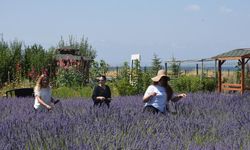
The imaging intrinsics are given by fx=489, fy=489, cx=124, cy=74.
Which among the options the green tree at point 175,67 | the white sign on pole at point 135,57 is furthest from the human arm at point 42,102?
the green tree at point 175,67

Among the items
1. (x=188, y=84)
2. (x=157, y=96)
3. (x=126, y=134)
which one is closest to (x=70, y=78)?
(x=188, y=84)

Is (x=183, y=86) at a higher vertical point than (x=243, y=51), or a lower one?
lower

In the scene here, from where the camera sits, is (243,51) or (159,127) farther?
(243,51)

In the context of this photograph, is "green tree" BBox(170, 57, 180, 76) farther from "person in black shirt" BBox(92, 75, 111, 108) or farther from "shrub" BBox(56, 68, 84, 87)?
"person in black shirt" BBox(92, 75, 111, 108)

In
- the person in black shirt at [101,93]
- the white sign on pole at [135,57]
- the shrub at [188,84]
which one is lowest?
the shrub at [188,84]

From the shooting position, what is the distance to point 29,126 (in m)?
4.54

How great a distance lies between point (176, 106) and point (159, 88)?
860 millimetres

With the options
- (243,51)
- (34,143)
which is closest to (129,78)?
(243,51)

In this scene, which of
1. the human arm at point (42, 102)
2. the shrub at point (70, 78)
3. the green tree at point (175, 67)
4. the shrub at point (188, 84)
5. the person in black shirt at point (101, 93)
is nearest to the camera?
the human arm at point (42, 102)

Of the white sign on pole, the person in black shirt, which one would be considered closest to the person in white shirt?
the person in black shirt

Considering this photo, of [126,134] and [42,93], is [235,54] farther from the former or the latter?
[126,134]

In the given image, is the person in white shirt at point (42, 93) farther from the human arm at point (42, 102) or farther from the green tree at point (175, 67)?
the green tree at point (175, 67)

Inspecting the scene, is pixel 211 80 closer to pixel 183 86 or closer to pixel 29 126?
pixel 183 86

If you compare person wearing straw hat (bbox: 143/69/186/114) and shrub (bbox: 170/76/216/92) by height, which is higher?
person wearing straw hat (bbox: 143/69/186/114)
